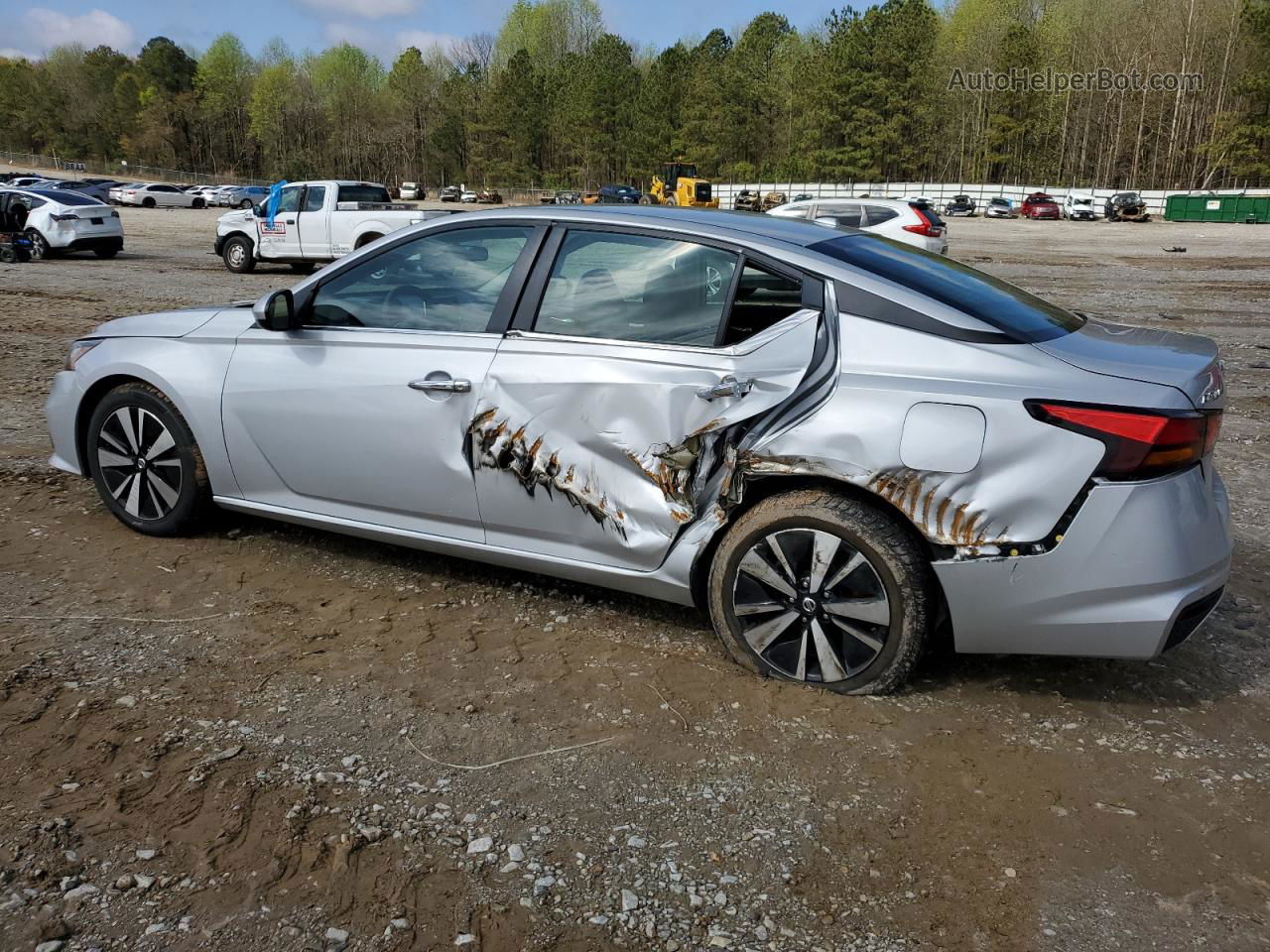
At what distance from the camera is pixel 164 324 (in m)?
4.70

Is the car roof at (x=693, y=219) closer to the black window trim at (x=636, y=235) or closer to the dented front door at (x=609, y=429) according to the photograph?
the black window trim at (x=636, y=235)

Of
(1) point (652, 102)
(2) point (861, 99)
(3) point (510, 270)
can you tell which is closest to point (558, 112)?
(1) point (652, 102)

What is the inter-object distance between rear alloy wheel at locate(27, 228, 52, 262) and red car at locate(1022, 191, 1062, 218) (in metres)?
50.4

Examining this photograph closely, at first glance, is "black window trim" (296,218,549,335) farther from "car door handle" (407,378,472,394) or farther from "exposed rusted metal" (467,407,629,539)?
"exposed rusted metal" (467,407,629,539)

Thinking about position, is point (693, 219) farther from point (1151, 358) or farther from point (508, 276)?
point (1151, 358)

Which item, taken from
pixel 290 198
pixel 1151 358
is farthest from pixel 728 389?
pixel 290 198

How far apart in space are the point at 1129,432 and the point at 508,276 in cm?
224

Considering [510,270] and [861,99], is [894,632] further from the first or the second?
[861,99]

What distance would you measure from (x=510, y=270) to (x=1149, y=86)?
95.5 metres

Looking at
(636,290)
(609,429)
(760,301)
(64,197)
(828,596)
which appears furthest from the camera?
(64,197)

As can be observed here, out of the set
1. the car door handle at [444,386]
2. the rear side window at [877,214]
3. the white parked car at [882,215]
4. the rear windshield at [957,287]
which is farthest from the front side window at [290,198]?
the rear windshield at [957,287]

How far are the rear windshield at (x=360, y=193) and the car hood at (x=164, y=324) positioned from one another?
49.5 feet

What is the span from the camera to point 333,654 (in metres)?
3.70

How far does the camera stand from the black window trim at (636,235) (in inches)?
135
